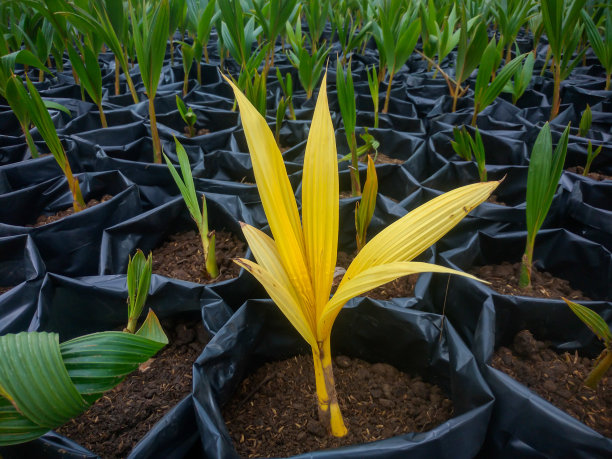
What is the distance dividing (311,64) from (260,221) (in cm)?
83

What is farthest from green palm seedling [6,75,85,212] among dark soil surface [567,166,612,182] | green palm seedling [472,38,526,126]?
dark soil surface [567,166,612,182]

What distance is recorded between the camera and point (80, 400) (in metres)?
0.42

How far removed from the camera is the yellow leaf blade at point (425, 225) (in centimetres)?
48

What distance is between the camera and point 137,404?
772mm

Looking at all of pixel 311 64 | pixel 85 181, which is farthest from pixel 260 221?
pixel 311 64

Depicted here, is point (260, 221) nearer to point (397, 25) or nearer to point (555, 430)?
point (555, 430)

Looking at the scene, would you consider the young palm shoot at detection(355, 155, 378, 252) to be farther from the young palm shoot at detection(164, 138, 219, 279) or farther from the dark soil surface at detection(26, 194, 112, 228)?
the dark soil surface at detection(26, 194, 112, 228)

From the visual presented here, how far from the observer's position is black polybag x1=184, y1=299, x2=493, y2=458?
1.99 ft

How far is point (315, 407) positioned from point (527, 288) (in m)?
0.58

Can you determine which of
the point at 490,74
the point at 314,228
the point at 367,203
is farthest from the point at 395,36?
the point at 314,228

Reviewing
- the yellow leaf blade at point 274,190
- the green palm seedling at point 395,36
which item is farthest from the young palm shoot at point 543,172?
the green palm seedling at point 395,36

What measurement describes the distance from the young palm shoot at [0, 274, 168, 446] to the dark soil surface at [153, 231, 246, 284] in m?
0.55

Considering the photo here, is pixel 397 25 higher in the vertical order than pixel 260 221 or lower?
higher

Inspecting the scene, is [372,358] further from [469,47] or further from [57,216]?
[469,47]
